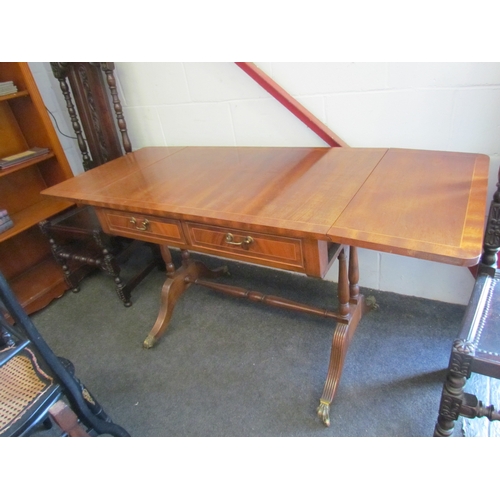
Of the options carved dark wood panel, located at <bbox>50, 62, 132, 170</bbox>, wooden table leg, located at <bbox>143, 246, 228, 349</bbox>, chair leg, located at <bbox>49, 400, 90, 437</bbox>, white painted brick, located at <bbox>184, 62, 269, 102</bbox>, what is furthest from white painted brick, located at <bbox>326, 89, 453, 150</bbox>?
chair leg, located at <bbox>49, 400, 90, 437</bbox>

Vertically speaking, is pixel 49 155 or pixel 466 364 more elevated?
pixel 49 155

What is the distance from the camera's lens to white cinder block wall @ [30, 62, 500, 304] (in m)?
1.25

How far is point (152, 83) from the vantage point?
5.91ft

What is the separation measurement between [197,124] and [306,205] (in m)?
1.01

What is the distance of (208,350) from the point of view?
162 centimetres

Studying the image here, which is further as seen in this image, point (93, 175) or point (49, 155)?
point (49, 155)

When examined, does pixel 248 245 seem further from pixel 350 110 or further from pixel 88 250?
pixel 88 250

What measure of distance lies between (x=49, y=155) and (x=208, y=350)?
133 cm

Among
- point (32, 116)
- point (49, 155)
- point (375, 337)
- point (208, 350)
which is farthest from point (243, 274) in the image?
point (32, 116)

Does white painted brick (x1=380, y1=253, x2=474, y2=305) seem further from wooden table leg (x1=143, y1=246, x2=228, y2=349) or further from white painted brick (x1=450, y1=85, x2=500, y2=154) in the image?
wooden table leg (x1=143, y1=246, x2=228, y2=349)

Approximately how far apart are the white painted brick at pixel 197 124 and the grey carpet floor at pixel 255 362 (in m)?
0.75

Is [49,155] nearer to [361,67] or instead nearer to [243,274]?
[243,274]

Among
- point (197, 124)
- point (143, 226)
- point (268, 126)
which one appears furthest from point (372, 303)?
point (197, 124)

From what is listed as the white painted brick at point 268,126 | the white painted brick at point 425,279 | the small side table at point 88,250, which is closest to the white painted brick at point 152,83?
the white painted brick at point 268,126
